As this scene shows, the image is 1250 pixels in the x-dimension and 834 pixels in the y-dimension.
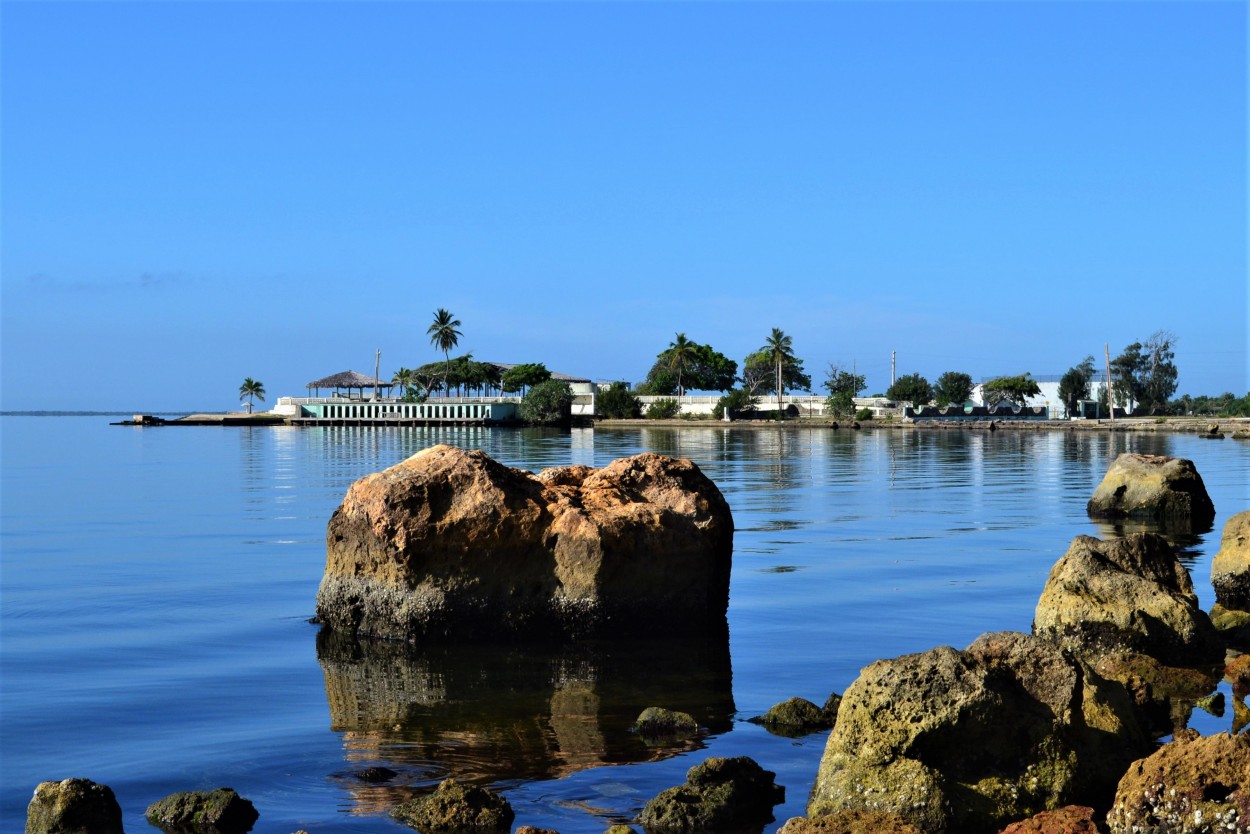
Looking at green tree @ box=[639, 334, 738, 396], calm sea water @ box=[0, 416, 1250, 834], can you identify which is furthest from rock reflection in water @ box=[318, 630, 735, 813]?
green tree @ box=[639, 334, 738, 396]

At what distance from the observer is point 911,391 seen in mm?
154750

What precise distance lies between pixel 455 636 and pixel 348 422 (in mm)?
135363

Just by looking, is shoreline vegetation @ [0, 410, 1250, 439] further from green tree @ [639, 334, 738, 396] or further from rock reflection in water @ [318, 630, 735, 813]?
rock reflection in water @ [318, 630, 735, 813]

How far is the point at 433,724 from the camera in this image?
13062mm

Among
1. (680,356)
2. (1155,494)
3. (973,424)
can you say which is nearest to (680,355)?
(680,356)

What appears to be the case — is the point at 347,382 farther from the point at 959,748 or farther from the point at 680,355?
the point at 959,748

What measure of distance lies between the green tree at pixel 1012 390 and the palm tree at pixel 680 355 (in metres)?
36.2

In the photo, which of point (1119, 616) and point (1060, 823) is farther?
point (1119, 616)

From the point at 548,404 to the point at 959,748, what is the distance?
129 metres

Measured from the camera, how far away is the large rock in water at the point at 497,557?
16.2 metres

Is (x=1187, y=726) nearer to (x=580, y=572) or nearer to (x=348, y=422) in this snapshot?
(x=580, y=572)

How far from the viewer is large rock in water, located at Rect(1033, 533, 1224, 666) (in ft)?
49.7

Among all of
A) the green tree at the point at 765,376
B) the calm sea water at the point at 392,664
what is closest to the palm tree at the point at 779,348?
the green tree at the point at 765,376

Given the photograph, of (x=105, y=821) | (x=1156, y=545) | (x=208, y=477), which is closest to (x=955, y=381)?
(x=208, y=477)
